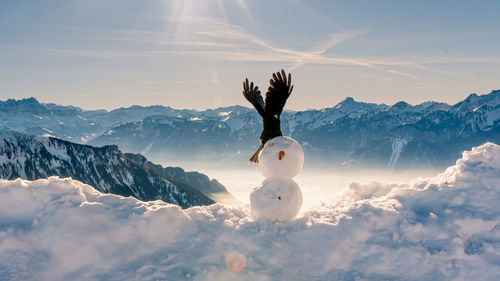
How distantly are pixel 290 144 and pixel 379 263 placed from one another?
399 centimetres

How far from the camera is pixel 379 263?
829 cm

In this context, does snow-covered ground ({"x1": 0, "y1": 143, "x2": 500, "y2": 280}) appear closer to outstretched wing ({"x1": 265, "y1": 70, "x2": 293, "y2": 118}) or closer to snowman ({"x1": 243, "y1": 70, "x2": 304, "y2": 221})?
snowman ({"x1": 243, "y1": 70, "x2": 304, "y2": 221})

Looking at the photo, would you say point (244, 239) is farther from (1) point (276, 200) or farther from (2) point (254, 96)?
(2) point (254, 96)

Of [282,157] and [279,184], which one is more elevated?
[282,157]

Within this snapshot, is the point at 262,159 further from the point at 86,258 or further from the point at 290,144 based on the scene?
the point at 86,258

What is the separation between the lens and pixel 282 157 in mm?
10445

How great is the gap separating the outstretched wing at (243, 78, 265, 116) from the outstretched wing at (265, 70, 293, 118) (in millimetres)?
220

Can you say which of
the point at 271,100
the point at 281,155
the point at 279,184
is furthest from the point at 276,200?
the point at 271,100

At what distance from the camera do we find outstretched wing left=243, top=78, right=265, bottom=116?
1110cm

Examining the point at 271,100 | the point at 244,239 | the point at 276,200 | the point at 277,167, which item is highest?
the point at 271,100

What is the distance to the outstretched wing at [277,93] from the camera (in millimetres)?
10602

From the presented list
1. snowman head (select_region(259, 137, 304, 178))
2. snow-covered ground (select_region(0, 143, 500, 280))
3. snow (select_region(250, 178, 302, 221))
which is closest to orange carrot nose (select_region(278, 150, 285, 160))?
snowman head (select_region(259, 137, 304, 178))

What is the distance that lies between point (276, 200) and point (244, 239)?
158 centimetres

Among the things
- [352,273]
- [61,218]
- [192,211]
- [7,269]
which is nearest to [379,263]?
[352,273]
